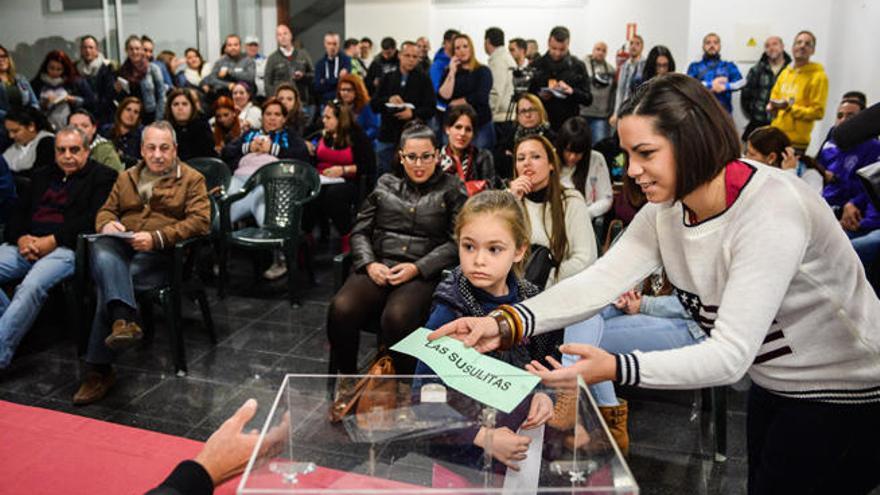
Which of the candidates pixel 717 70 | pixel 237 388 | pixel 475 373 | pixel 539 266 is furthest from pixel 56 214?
pixel 717 70

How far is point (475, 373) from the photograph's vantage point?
1.45 metres

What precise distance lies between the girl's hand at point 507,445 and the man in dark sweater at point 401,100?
5270 mm

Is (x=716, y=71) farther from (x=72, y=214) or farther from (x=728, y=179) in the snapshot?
(x=728, y=179)

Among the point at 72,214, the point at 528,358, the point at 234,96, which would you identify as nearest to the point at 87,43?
the point at 234,96

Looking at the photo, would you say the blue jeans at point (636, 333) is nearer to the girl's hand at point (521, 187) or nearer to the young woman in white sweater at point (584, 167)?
the girl's hand at point (521, 187)

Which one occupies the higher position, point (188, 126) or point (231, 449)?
point (188, 126)

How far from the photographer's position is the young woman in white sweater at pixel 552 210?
136 inches

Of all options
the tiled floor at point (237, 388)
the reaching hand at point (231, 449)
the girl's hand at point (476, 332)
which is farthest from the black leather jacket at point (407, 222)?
the reaching hand at point (231, 449)

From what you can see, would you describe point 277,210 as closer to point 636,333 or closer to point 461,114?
point 461,114

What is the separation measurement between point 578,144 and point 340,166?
2.33 meters

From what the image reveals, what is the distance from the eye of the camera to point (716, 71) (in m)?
8.28

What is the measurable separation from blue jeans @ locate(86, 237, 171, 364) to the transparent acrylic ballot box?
255cm

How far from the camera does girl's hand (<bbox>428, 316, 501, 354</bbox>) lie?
1.60 meters

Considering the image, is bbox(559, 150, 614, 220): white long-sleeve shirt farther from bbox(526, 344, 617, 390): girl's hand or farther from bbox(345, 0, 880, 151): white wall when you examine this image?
bbox(345, 0, 880, 151): white wall
